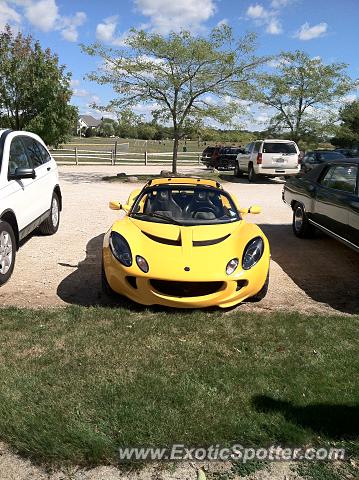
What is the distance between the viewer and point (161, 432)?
96.3 inches

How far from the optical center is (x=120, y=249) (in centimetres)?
439

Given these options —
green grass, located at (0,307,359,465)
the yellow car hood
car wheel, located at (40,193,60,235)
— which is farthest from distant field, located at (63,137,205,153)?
green grass, located at (0,307,359,465)

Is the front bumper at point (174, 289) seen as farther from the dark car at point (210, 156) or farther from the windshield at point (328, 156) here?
the dark car at point (210, 156)

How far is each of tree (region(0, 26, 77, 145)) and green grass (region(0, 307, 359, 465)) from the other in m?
16.1

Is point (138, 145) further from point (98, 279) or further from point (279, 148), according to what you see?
point (98, 279)

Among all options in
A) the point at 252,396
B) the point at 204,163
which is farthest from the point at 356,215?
the point at 204,163

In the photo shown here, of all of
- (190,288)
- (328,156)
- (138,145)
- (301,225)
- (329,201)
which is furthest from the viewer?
(138,145)

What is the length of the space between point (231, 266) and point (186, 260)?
451mm

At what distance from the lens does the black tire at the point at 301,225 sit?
760cm

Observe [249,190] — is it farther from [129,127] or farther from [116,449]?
[116,449]

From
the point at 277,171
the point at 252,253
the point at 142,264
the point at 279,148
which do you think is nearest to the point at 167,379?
the point at 142,264

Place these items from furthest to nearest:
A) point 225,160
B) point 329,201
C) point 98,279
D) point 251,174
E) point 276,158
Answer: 1. point 225,160
2. point 251,174
3. point 276,158
4. point 329,201
5. point 98,279

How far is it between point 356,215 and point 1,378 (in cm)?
450

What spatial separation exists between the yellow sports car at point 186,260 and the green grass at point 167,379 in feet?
0.70
